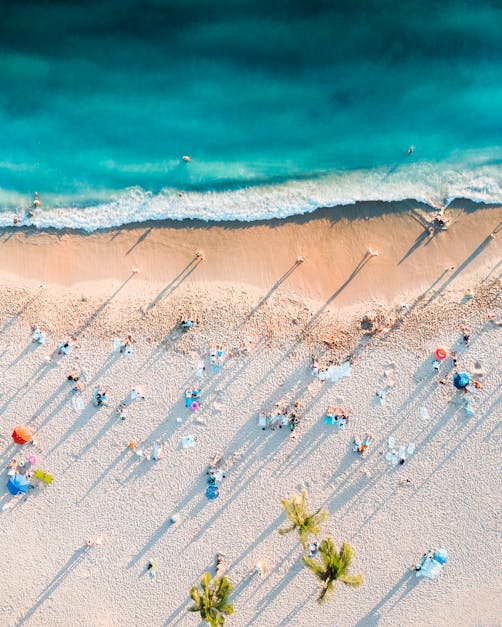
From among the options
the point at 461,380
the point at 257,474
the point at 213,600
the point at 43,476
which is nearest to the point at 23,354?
the point at 43,476

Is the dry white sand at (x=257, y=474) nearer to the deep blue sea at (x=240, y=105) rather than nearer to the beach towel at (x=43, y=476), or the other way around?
the beach towel at (x=43, y=476)

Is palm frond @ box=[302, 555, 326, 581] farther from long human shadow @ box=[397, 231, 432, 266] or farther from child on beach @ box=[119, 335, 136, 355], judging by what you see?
long human shadow @ box=[397, 231, 432, 266]

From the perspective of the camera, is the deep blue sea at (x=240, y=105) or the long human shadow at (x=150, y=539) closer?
the long human shadow at (x=150, y=539)

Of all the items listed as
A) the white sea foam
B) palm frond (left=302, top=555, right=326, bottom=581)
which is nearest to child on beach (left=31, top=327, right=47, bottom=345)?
the white sea foam

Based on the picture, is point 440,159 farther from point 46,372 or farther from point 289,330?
point 46,372

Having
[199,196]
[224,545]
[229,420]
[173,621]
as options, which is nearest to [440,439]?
[229,420]

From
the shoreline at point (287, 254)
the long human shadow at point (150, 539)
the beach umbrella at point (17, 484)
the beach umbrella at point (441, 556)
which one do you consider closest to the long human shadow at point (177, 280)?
the shoreline at point (287, 254)
